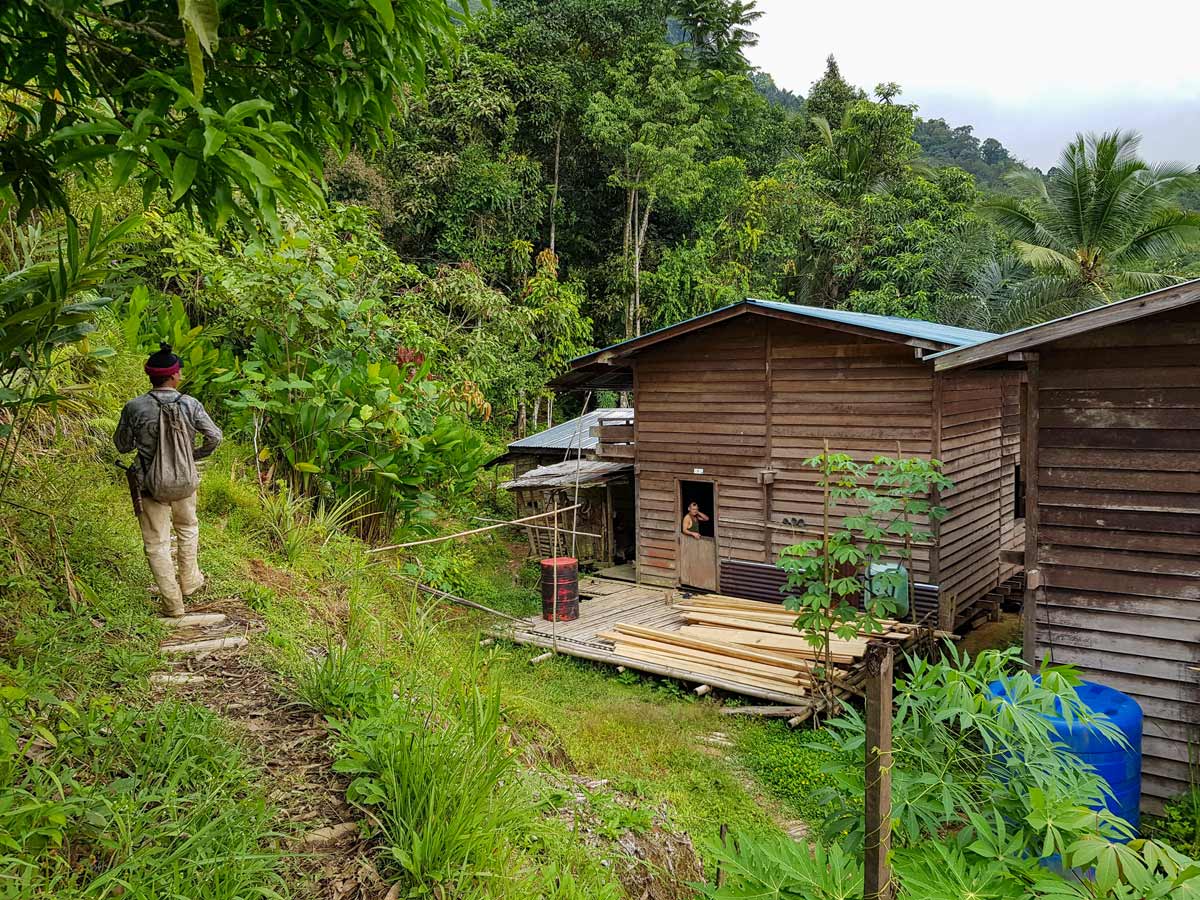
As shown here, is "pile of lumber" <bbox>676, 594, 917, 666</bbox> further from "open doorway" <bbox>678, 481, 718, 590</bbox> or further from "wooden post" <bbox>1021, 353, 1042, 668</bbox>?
"wooden post" <bbox>1021, 353, 1042, 668</bbox>

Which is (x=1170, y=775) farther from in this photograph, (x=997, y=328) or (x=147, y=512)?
(x=997, y=328)

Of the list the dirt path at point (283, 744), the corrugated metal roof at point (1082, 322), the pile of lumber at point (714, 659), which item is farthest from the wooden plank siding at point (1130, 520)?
the dirt path at point (283, 744)

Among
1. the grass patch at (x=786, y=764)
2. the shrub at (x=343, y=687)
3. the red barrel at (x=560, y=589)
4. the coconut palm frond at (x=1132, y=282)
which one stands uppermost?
the coconut palm frond at (x=1132, y=282)

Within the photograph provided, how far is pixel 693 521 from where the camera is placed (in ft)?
42.2

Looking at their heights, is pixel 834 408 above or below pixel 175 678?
above

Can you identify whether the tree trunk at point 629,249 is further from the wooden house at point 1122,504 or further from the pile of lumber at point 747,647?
the wooden house at point 1122,504

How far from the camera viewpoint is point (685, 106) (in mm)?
23547

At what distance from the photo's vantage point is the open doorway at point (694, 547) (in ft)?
41.7

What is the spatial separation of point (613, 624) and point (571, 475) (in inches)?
153

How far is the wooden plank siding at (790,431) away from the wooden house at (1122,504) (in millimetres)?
3654

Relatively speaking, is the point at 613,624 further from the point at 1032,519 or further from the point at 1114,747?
the point at 1114,747

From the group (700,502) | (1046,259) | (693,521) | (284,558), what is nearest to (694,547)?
(693,521)

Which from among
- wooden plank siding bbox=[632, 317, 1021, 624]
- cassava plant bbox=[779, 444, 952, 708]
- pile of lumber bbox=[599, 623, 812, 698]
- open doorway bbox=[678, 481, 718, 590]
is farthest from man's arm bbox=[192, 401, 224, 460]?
open doorway bbox=[678, 481, 718, 590]

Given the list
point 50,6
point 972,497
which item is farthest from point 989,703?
point 972,497
